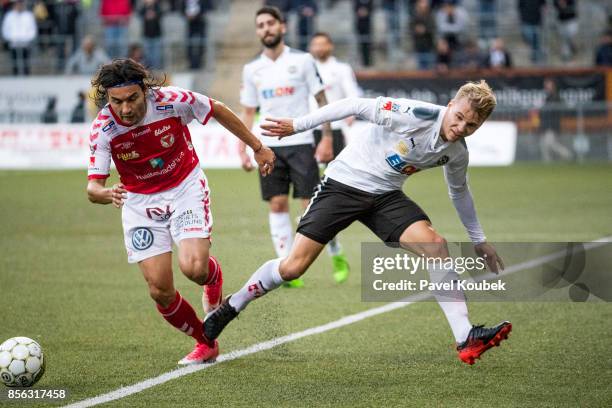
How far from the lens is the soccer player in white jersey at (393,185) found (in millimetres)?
6215

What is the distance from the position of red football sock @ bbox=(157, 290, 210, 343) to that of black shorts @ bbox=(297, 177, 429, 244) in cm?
89

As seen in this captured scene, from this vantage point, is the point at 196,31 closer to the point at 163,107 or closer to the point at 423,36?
the point at 423,36

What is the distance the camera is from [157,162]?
655 centimetres

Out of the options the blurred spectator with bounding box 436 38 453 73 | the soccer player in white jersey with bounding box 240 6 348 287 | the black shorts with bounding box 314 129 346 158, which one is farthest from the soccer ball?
the blurred spectator with bounding box 436 38 453 73

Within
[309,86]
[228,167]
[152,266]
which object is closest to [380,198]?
[152,266]

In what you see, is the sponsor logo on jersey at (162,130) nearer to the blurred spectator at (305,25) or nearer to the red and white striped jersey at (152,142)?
the red and white striped jersey at (152,142)

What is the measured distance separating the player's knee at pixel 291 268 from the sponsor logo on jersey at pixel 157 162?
1.01 meters

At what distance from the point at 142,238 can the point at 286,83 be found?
3621mm

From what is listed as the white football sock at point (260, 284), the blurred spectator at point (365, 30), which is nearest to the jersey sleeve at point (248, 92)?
the white football sock at point (260, 284)

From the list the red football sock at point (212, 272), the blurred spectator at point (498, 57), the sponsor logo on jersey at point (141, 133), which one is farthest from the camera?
the blurred spectator at point (498, 57)

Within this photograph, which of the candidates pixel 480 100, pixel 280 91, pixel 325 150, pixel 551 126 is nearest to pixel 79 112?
pixel 551 126

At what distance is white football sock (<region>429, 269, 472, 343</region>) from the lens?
6301mm

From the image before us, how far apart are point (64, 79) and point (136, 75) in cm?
2037

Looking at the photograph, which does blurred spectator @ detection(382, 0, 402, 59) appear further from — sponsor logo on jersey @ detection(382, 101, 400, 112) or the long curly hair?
the long curly hair
